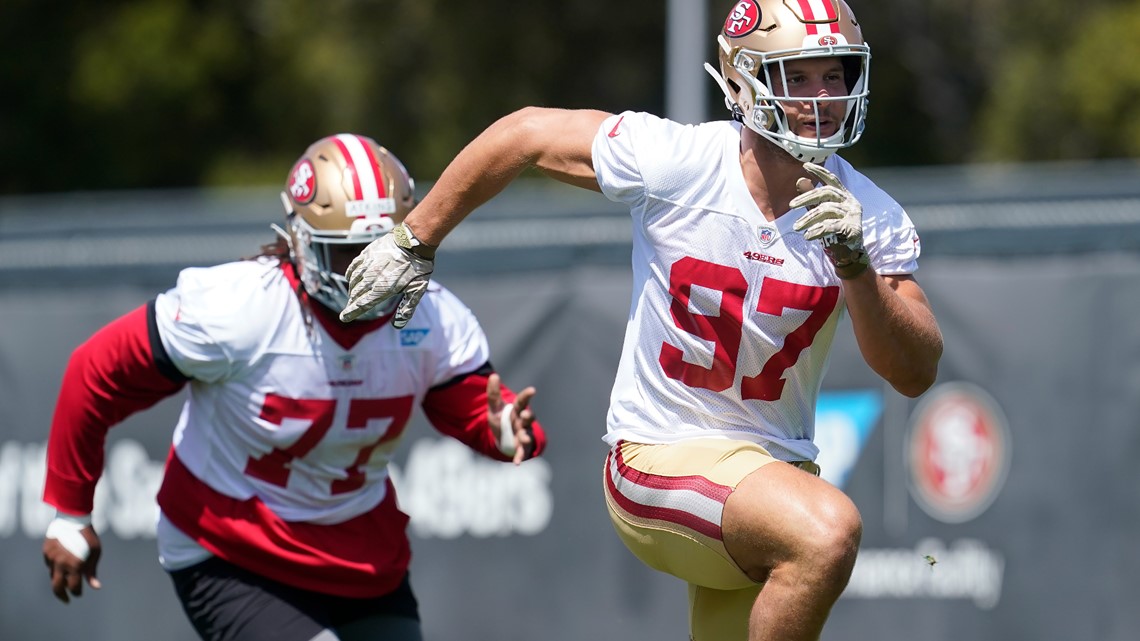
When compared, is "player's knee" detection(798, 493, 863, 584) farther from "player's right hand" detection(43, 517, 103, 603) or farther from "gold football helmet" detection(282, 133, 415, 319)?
"player's right hand" detection(43, 517, 103, 603)

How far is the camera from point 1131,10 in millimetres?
17000

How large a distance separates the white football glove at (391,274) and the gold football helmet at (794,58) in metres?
0.86

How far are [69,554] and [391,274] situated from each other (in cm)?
141

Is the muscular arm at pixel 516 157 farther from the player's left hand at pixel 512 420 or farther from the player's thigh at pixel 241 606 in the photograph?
the player's thigh at pixel 241 606

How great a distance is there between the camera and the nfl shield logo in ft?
11.7

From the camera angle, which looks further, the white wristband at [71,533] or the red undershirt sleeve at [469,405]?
the red undershirt sleeve at [469,405]

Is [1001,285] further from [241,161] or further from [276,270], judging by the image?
[241,161]

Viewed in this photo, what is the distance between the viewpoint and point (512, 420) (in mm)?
4371

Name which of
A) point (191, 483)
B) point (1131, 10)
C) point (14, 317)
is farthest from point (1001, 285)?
point (1131, 10)

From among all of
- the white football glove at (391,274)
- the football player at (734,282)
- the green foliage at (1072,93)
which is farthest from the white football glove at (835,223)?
the green foliage at (1072,93)

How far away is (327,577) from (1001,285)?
321 cm

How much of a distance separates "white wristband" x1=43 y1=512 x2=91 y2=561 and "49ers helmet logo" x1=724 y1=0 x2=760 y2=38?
7.63 feet

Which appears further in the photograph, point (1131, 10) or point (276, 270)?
point (1131, 10)

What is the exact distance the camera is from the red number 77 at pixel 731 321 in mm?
3580
